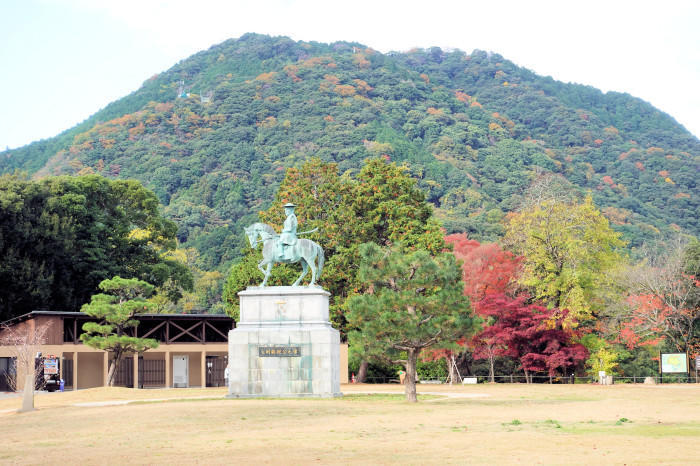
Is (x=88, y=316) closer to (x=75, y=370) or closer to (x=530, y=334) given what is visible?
(x=75, y=370)

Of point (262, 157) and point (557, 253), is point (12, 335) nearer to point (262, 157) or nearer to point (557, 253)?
point (557, 253)

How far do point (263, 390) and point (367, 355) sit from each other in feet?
12.7

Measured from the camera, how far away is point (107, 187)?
54.9 m

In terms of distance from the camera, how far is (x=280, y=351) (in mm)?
28953

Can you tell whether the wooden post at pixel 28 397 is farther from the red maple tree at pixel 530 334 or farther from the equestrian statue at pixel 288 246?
the red maple tree at pixel 530 334

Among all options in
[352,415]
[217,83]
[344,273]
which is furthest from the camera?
[217,83]

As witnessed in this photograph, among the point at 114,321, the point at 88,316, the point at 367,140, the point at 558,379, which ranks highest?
the point at 367,140

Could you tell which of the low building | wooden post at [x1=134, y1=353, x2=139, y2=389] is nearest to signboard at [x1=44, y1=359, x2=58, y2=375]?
the low building

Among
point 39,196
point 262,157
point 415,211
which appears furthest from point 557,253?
point 262,157

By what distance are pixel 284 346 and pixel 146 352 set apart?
22194 mm

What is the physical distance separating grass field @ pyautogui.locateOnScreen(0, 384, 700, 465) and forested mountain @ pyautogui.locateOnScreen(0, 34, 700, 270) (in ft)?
173

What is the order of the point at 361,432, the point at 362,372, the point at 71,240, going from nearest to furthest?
the point at 361,432 → the point at 362,372 → the point at 71,240

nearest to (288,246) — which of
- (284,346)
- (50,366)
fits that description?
(284,346)

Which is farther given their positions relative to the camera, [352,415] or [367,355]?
[367,355]
